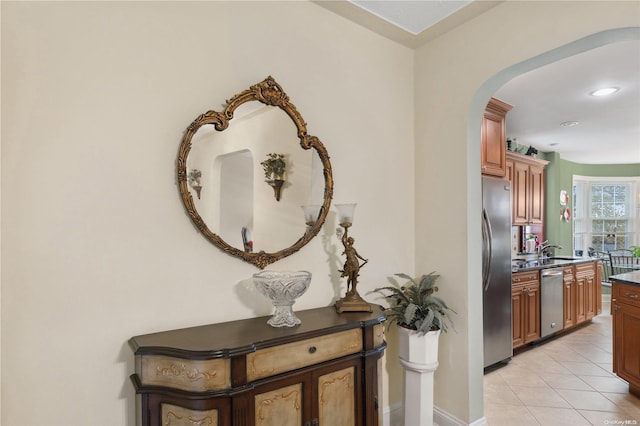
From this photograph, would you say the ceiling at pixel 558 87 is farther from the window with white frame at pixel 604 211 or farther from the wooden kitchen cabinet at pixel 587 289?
the wooden kitchen cabinet at pixel 587 289

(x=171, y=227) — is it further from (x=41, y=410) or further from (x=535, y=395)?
(x=535, y=395)

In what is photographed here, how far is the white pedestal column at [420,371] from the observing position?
2377mm

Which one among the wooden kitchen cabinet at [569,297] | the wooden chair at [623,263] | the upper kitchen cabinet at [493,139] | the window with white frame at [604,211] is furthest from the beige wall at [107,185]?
the window with white frame at [604,211]

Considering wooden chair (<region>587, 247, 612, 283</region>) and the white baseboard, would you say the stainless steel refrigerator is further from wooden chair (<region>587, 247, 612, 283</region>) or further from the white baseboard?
wooden chair (<region>587, 247, 612, 283</region>)

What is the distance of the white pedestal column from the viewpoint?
238cm

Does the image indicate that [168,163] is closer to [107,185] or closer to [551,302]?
[107,185]

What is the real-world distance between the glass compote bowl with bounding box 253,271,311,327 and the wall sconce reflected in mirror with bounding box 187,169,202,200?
1.75 feet

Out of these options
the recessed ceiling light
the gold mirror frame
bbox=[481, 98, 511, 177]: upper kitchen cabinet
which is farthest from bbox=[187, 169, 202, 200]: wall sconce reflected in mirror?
the recessed ceiling light

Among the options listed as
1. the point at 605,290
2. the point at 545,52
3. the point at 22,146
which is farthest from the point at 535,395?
the point at 605,290

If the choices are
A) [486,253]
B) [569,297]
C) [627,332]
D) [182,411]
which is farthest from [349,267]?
[569,297]

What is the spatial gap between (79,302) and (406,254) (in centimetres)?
208

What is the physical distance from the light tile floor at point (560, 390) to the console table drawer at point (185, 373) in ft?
7.42

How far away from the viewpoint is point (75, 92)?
5.30 feet

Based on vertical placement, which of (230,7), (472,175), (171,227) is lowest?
(171,227)
